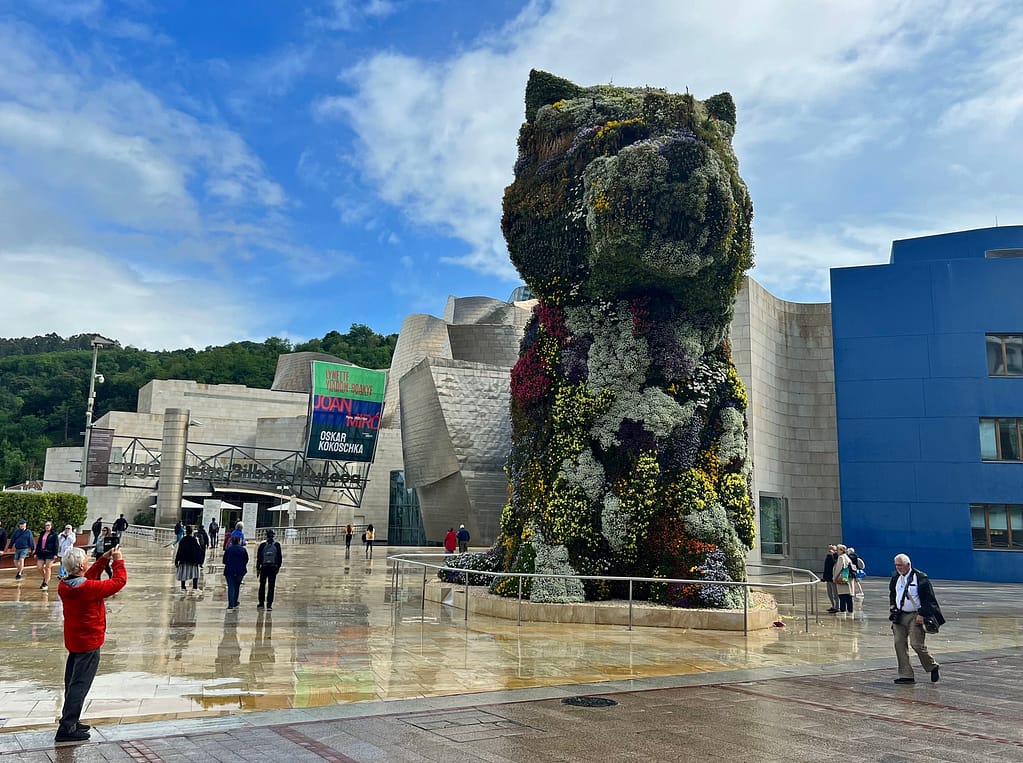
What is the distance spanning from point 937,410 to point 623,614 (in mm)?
18868

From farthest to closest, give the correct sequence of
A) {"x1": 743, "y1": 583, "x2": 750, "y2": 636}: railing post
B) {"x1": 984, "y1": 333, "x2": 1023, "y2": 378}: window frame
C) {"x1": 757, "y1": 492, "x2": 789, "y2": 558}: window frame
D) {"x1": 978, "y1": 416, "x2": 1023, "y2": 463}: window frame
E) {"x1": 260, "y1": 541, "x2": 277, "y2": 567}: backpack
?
1. {"x1": 984, "y1": 333, "x2": 1023, "y2": 378}: window frame
2. {"x1": 978, "y1": 416, "x2": 1023, "y2": 463}: window frame
3. {"x1": 757, "y1": 492, "x2": 789, "y2": 558}: window frame
4. {"x1": 260, "y1": 541, "x2": 277, "y2": 567}: backpack
5. {"x1": 743, "y1": 583, "x2": 750, "y2": 636}: railing post

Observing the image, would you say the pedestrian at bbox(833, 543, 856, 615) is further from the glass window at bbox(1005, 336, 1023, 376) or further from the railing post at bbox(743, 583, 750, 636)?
the glass window at bbox(1005, 336, 1023, 376)

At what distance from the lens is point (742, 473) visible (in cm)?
1512

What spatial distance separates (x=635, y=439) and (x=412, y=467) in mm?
26444

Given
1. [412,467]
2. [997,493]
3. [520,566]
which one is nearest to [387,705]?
[520,566]

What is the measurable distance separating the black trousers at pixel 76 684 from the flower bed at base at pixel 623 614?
790 cm

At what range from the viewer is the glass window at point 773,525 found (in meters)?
26.3

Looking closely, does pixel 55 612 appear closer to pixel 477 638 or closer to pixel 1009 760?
pixel 477 638

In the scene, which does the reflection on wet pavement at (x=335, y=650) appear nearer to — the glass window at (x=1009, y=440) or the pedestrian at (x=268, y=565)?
the pedestrian at (x=268, y=565)

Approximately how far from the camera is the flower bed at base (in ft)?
42.3

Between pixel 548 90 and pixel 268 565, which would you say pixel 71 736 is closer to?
pixel 268 565

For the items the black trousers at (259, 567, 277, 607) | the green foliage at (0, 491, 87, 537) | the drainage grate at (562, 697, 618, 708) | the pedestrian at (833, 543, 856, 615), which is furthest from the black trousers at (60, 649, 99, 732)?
the green foliage at (0, 491, 87, 537)

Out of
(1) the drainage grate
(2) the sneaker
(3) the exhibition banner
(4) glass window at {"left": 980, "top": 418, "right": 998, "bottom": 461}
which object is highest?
(3) the exhibition banner

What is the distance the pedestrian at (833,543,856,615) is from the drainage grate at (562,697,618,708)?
395 inches
